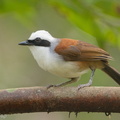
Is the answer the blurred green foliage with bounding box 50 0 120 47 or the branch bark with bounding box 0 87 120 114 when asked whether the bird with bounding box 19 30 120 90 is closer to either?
the blurred green foliage with bounding box 50 0 120 47

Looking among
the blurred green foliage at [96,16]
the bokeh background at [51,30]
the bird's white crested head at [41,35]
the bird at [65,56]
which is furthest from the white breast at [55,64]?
the blurred green foliage at [96,16]

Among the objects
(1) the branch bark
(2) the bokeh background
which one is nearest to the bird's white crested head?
(2) the bokeh background

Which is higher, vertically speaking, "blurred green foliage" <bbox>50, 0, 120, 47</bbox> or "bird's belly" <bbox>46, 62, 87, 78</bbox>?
"blurred green foliage" <bbox>50, 0, 120, 47</bbox>

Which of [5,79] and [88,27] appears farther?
[5,79]

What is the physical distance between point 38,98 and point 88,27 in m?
1.01

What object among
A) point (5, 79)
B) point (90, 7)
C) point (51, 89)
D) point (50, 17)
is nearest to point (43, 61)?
point (90, 7)

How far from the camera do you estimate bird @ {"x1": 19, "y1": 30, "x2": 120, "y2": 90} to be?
376 cm

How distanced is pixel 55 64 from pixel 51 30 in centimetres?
367

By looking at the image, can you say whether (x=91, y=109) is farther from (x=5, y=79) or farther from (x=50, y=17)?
(x=50, y=17)

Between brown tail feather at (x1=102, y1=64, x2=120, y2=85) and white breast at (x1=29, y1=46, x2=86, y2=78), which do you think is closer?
white breast at (x1=29, y1=46, x2=86, y2=78)

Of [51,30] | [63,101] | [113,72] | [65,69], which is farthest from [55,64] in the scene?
[51,30]

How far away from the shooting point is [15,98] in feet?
9.00

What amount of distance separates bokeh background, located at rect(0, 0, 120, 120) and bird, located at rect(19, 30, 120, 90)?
0.13 m

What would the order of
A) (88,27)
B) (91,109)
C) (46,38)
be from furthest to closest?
1. (46,38)
2. (88,27)
3. (91,109)
